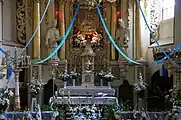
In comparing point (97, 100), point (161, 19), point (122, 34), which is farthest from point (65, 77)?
point (161, 19)

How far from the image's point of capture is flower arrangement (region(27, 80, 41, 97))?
14812 mm

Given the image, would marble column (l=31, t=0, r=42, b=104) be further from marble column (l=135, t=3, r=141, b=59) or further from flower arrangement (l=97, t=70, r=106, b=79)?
marble column (l=135, t=3, r=141, b=59)

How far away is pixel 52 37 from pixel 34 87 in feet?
8.16

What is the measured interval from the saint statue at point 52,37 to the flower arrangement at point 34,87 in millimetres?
1679

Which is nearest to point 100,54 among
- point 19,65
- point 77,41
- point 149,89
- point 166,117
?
point 77,41

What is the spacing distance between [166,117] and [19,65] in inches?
228

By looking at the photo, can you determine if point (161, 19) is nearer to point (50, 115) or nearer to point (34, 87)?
point (34, 87)

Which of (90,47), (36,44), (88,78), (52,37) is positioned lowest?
(88,78)

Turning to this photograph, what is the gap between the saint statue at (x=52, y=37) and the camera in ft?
53.4

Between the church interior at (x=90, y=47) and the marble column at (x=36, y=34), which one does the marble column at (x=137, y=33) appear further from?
the marble column at (x=36, y=34)

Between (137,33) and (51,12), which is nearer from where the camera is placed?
(51,12)

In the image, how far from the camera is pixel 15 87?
1455 centimetres

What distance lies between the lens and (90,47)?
1641 centimetres

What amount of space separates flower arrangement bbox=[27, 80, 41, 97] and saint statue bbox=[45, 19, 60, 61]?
1.68m
